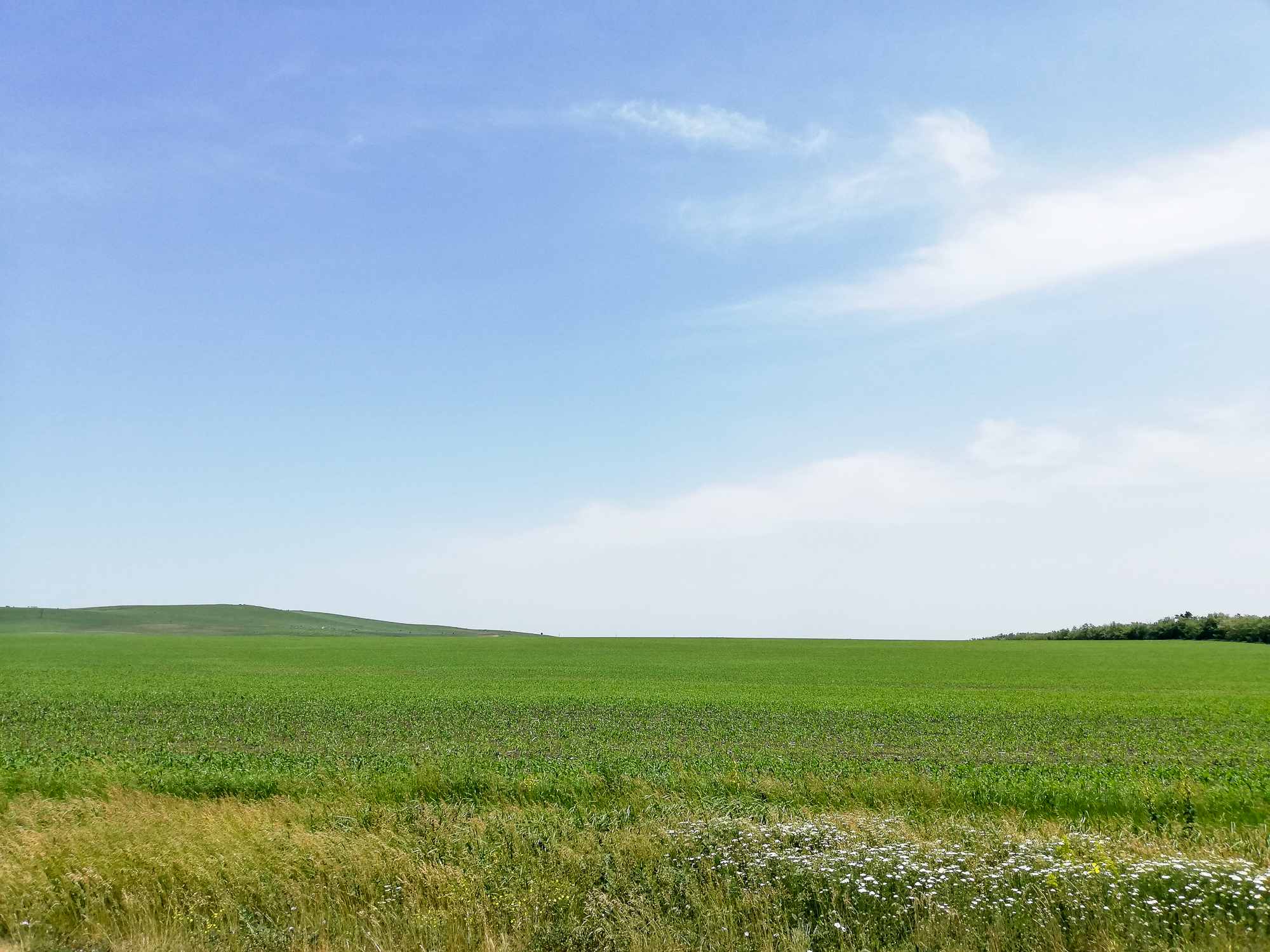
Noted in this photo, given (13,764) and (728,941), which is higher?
(728,941)

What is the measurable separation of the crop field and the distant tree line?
104 metres

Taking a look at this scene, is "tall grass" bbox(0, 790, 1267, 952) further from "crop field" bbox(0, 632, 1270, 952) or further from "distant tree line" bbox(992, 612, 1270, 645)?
"distant tree line" bbox(992, 612, 1270, 645)

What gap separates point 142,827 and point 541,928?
21.6 feet

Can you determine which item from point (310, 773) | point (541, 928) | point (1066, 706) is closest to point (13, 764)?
point (310, 773)

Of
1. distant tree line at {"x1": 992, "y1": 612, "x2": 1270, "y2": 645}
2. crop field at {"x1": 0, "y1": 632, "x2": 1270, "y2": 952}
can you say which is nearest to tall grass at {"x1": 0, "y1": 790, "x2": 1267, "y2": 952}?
crop field at {"x1": 0, "y1": 632, "x2": 1270, "y2": 952}

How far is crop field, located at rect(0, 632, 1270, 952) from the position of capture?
821cm

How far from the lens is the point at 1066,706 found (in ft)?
123

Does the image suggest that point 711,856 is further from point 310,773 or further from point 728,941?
point 310,773

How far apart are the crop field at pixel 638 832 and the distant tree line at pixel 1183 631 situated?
10367 cm

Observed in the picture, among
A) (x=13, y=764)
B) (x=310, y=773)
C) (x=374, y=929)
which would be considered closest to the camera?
(x=374, y=929)

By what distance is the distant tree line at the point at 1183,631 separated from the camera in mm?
115688

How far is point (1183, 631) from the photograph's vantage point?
125 metres

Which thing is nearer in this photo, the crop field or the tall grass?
the tall grass

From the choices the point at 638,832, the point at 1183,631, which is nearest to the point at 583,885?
the point at 638,832
